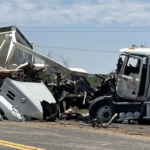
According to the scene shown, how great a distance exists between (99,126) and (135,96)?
2718 mm

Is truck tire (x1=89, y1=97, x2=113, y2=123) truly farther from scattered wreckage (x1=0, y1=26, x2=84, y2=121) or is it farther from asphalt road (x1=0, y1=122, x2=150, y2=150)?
asphalt road (x1=0, y1=122, x2=150, y2=150)

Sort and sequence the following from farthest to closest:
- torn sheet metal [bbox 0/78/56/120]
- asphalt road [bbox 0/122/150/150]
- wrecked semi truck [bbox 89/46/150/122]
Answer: wrecked semi truck [bbox 89/46/150/122]
torn sheet metal [bbox 0/78/56/120]
asphalt road [bbox 0/122/150/150]

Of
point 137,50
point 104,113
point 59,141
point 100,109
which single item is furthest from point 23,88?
point 59,141

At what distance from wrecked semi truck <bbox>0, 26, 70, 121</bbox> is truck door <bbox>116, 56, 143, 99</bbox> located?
94.3 inches

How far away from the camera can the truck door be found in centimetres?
1512

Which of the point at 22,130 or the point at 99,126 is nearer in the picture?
the point at 22,130

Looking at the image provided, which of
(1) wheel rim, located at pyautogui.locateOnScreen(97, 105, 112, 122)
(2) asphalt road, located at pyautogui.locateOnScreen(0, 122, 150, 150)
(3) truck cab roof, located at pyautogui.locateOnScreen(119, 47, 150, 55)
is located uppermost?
(3) truck cab roof, located at pyautogui.locateOnScreen(119, 47, 150, 55)

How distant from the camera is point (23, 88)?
1377 centimetres

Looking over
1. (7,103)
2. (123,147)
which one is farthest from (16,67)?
(123,147)

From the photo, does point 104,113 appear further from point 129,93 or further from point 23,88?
point 23,88

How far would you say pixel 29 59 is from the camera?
18.9 meters

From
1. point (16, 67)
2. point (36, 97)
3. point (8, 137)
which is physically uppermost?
point (16, 67)

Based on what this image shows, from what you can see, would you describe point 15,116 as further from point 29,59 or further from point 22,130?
point 29,59

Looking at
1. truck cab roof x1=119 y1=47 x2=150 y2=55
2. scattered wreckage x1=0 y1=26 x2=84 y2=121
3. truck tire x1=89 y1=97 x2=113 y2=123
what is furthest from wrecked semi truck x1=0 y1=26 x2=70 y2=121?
truck cab roof x1=119 y1=47 x2=150 y2=55
